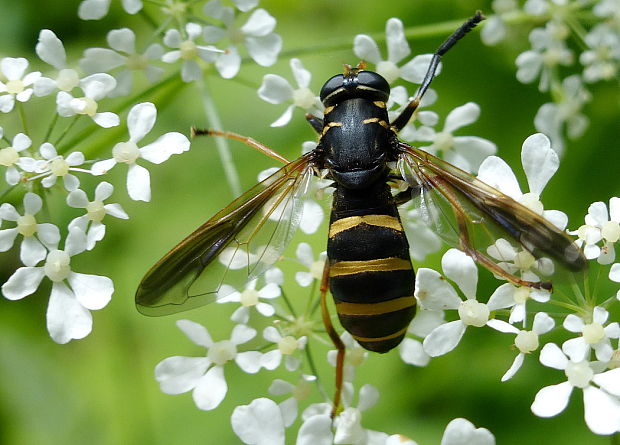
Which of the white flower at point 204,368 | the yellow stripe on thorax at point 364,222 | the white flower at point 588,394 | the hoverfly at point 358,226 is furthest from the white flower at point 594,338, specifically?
the white flower at point 204,368

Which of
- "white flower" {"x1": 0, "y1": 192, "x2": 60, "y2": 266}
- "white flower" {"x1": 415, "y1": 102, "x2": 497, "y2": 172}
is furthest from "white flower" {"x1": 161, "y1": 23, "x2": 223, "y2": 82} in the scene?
"white flower" {"x1": 415, "y1": 102, "x2": 497, "y2": 172}

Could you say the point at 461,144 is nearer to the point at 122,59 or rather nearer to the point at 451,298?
the point at 451,298

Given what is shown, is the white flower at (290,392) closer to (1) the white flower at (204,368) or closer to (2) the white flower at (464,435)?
(1) the white flower at (204,368)

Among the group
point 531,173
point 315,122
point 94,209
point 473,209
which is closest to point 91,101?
point 94,209

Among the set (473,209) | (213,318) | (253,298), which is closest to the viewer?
(473,209)

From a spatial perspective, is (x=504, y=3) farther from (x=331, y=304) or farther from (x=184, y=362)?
(x=184, y=362)
